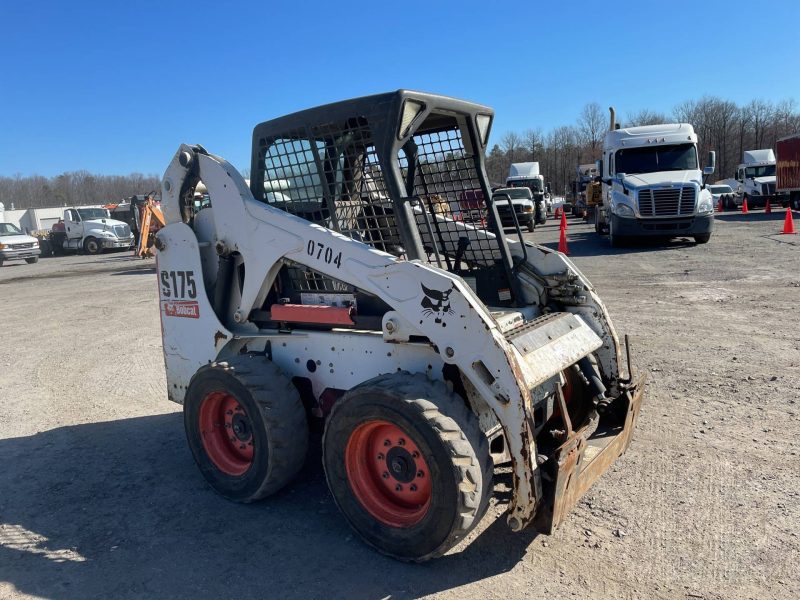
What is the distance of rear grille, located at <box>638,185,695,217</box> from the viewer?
1538cm

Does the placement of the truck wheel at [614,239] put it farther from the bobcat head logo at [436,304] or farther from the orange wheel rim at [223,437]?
the bobcat head logo at [436,304]

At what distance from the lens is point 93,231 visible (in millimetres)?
29516

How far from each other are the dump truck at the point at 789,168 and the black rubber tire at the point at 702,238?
1231 centimetres

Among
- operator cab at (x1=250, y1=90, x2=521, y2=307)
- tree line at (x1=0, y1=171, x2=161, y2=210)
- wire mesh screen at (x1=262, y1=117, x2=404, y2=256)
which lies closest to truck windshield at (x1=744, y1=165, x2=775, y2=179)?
operator cab at (x1=250, y1=90, x2=521, y2=307)

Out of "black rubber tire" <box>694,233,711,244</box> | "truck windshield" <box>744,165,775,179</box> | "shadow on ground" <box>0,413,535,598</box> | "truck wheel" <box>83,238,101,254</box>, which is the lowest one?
"shadow on ground" <box>0,413,535,598</box>

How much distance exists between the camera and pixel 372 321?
12.0 feet

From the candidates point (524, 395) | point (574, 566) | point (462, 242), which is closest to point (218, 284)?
point (462, 242)

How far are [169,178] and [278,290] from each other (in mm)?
1268

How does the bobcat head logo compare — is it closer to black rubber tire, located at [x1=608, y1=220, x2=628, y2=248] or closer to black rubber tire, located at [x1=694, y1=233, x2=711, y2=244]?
black rubber tire, located at [x1=608, y1=220, x2=628, y2=248]

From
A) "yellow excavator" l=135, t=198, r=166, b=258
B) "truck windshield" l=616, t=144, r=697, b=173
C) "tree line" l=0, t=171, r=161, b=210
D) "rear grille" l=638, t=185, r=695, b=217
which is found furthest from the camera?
→ "tree line" l=0, t=171, r=161, b=210

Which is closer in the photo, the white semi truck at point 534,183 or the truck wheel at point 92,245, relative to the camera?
the truck wheel at point 92,245

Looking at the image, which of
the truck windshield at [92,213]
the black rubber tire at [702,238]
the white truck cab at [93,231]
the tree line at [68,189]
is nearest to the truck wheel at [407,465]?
the black rubber tire at [702,238]

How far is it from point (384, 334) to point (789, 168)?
2941 cm

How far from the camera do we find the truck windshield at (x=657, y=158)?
1625 cm
